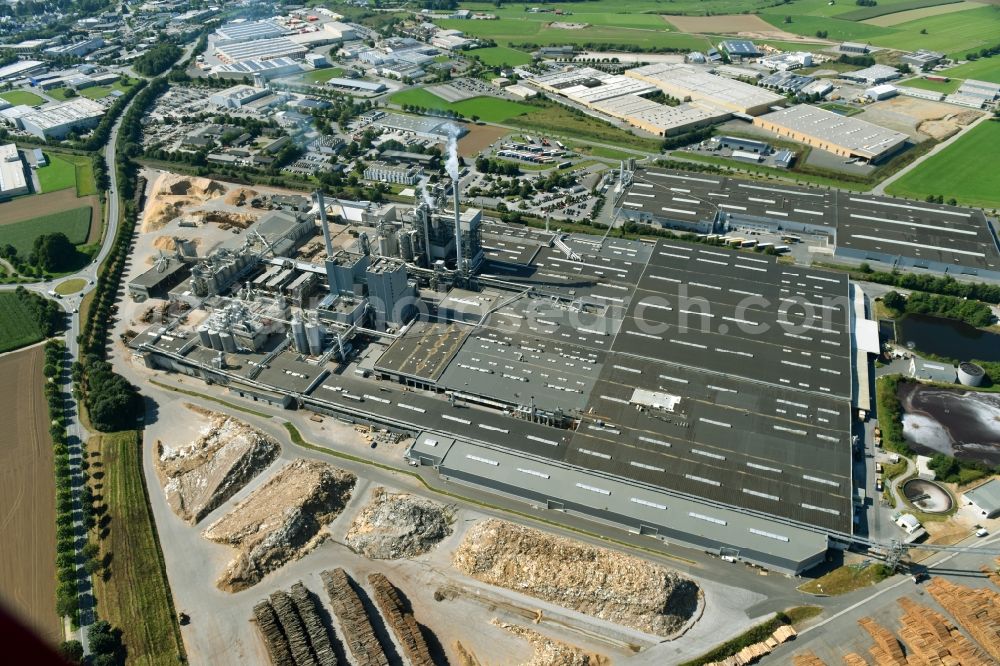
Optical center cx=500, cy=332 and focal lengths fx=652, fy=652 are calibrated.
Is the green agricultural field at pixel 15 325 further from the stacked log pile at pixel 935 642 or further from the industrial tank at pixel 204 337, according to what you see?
the stacked log pile at pixel 935 642

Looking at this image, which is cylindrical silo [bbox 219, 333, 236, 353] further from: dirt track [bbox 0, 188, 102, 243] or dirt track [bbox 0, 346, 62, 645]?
dirt track [bbox 0, 188, 102, 243]

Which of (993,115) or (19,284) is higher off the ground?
(993,115)

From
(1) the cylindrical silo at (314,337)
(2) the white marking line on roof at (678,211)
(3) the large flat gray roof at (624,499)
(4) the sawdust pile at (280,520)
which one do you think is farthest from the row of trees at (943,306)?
(1) the cylindrical silo at (314,337)

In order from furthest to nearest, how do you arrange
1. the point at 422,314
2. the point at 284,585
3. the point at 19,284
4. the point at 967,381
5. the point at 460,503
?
the point at 19,284 < the point at 422,314 < the point at 967,381 < the point at 460,503 < the point at 284,585

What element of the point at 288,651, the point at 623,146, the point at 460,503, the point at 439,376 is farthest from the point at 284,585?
the point at 623,146

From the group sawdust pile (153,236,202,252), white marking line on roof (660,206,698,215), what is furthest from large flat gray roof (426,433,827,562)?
sawdust pile (153,236,202,252)

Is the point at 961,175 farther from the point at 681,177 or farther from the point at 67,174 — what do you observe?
the point at 67,174

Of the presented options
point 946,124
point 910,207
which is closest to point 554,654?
point 910,207

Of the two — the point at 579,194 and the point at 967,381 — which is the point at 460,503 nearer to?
the point at 967,381
